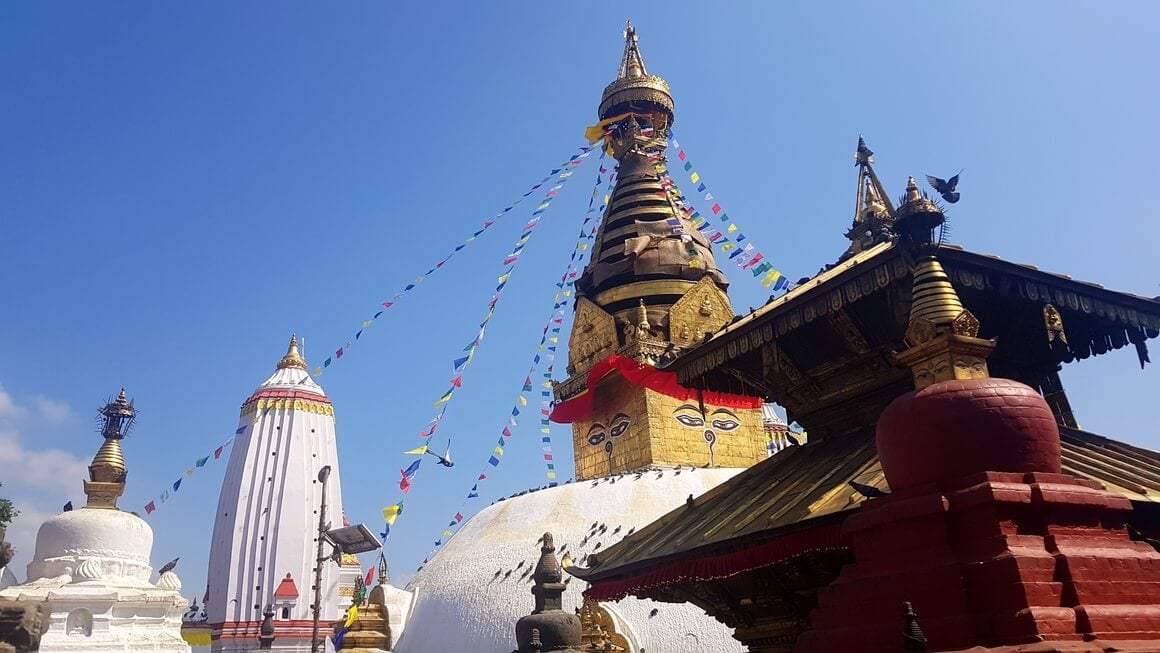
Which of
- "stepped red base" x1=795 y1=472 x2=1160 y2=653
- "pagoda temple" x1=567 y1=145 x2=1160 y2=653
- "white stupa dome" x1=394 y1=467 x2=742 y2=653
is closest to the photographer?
"stepped red base" x1=795 y1=472 x2=1160 y2=653

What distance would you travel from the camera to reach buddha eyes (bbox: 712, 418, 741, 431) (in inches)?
872

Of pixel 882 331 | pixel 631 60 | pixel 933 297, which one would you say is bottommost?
pixel 933 297

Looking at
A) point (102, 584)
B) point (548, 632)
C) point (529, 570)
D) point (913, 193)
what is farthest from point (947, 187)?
point (102, 584)

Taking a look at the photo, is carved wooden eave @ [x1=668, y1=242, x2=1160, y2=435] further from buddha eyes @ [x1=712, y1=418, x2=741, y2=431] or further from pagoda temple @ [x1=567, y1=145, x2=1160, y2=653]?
buddha eyes @ [x1=712, y1=418, x2=741, y2=431]

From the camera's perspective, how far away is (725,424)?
2225cm

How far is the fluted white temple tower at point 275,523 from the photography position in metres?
26.7

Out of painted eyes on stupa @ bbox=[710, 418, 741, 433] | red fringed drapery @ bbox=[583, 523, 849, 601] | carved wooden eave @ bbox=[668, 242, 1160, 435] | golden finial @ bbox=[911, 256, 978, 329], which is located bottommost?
red fringed drapery @ bbox=[583, 523, 849, 601]

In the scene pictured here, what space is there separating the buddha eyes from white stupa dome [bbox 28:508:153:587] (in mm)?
15072

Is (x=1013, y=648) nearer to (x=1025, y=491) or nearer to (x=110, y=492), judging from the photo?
(x=1025, y=491)

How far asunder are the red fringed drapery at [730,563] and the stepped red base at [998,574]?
865 millimetres

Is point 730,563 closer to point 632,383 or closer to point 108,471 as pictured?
point 632,383

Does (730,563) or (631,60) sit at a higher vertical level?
(631,60)

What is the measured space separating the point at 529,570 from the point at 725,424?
25.8 ft

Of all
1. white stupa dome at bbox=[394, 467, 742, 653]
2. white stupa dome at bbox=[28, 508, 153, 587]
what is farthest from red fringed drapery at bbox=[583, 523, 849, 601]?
white stupa dome at bbox=[28, 508, 153, 587]
